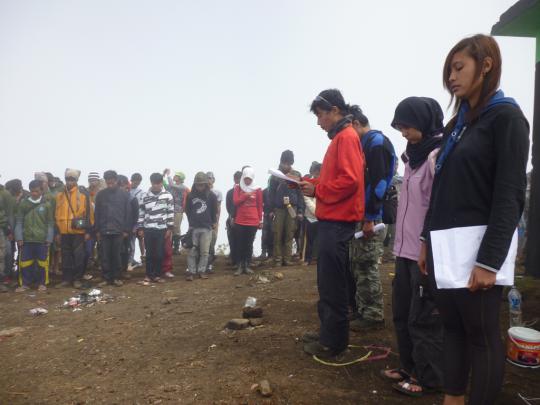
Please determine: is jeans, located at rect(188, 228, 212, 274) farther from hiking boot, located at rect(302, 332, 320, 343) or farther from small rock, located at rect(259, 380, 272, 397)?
small rock, located at rect(259, 380, 272, 397)

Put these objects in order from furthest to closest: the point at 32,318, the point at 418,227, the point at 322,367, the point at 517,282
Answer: the point at 32,318 → the point at 517,282 → the point at 322,367 → the point at 418,227

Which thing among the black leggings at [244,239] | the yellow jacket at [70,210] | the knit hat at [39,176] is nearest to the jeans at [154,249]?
the yellow jacket at [70,210]

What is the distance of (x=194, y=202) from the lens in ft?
26.2

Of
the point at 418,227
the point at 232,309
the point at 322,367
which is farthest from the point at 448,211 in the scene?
the point at 232,309

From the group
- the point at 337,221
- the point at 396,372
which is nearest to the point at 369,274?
the point at 337,221

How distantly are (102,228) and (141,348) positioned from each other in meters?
4.44

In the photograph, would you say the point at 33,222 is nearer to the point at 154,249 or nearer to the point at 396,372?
the point at 154,249

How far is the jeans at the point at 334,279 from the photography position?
3.16m

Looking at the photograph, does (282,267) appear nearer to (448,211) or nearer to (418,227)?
(418,227)

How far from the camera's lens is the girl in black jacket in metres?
1.63

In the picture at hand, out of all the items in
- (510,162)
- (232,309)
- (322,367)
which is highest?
(510,162)

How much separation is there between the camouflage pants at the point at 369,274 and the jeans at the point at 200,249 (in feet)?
15.2

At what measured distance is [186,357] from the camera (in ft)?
12.0

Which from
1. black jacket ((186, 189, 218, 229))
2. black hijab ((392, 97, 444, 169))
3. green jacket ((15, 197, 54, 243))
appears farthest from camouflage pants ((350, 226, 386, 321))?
green jacket ((15, 197, 54, 243))
